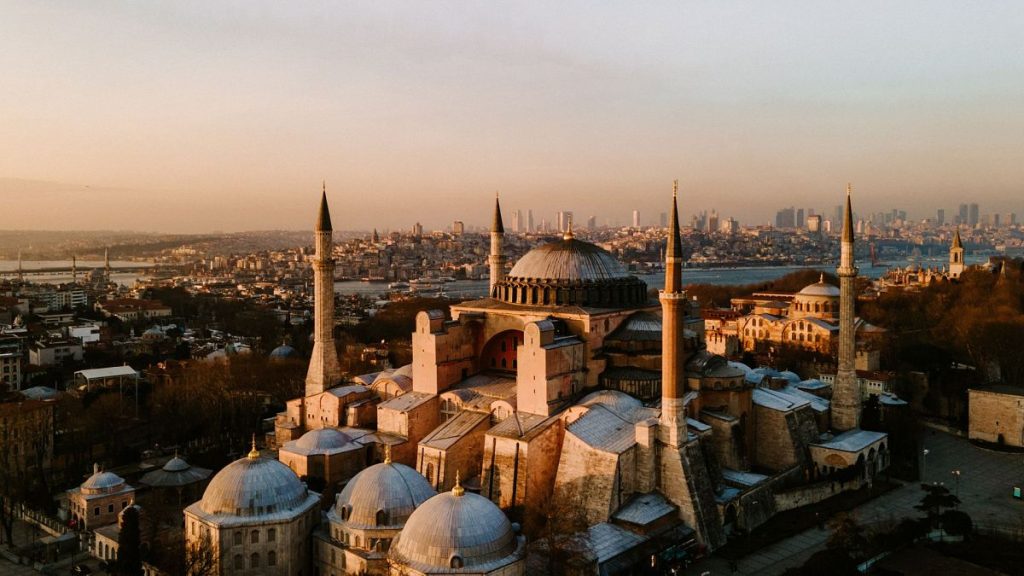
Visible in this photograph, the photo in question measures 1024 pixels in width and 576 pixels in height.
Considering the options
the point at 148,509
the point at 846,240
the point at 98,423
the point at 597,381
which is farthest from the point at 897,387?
the point at 98,423

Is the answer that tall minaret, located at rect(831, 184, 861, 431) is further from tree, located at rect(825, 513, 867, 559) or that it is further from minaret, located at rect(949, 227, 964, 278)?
minaret, located at rect(949, 227, 964, 278)

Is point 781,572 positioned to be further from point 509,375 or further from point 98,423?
point 98,423

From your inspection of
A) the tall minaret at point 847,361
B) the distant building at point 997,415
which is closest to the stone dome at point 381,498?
the tall minaret at point 847,361

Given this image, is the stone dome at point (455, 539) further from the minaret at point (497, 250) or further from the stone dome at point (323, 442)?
the minaret at point (497, 250)

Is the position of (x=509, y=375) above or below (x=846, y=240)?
below

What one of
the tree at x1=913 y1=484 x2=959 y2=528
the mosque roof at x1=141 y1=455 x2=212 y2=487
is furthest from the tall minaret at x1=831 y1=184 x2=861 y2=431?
the mosque roof at x1=141 y1=455 x2=212 y2=487
